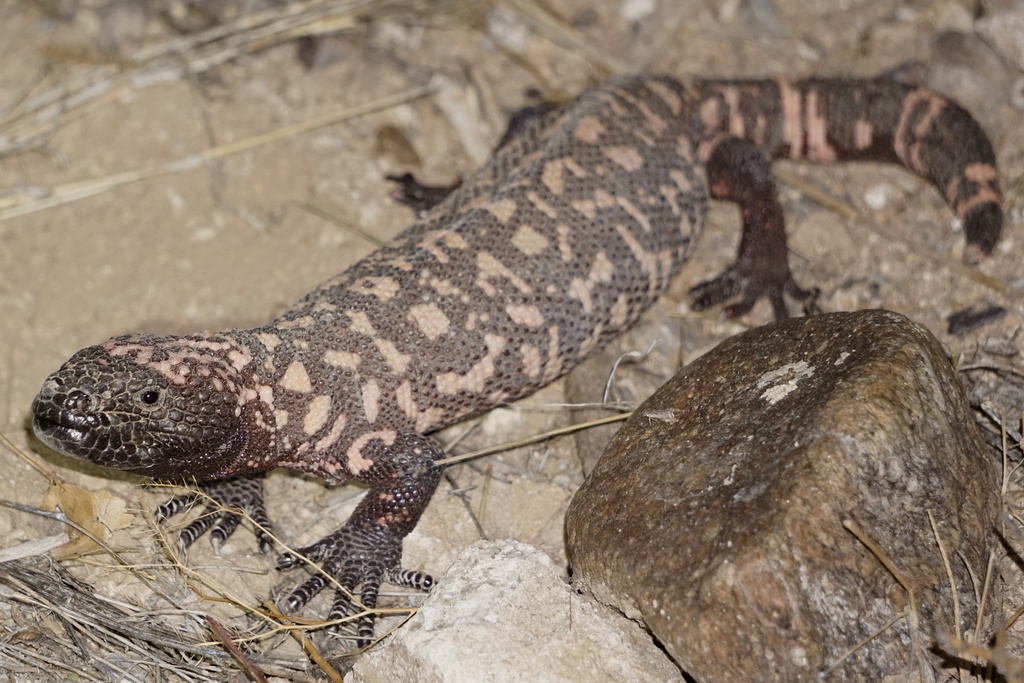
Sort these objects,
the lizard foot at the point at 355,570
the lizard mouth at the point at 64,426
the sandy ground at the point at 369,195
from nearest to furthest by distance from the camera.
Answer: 1. the lizard mouth at the point at 64,426
2. the lizard foot at the point at 355,570
3. the sandy ground at the point at 369,195

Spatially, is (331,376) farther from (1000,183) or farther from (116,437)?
(1000,183)

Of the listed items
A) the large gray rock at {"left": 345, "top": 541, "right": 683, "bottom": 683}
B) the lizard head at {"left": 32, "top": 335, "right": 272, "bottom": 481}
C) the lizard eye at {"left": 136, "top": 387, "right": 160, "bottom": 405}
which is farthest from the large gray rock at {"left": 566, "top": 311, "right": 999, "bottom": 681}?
the lizard eye at {"left": 136, "top": 387, "right": 160, "bottom": 405}

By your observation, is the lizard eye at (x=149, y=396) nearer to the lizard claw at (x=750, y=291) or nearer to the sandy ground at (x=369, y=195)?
the sandy ground at (x=369, y=195)

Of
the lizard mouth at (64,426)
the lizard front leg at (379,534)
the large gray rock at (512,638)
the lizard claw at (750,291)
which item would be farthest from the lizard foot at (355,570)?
the lizard claw at (750,291)

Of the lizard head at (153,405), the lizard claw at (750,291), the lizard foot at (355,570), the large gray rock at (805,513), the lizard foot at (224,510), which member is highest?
the lizard head at (153,405)

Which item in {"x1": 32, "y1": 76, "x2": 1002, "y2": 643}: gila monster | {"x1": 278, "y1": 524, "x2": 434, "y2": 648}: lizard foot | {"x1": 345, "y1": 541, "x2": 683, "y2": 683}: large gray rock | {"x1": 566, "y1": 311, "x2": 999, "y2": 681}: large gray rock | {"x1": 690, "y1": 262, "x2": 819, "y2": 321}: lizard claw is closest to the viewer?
{"x1": 566, "y1": 311, "x2": 999, "y2": 681}: large gray rock

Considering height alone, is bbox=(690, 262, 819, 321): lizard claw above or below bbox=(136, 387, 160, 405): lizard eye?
below

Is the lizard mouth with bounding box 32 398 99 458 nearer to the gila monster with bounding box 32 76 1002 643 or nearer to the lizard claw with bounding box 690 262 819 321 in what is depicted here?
the gila monster with bounding box 32 76 1002 643
